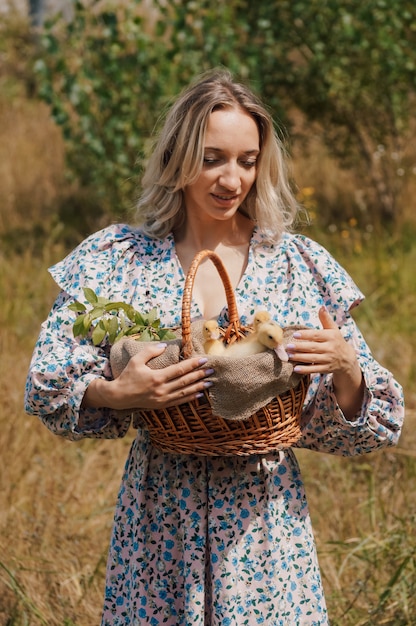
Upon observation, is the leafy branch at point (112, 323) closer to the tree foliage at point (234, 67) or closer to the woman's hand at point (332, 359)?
the woman's hand at point (332, 359)

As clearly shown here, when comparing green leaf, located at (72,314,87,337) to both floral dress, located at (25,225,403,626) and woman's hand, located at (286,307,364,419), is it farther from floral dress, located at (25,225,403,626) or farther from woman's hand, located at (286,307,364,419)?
woman's hand, located at (286,307,364,419)

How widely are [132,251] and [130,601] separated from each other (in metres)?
0.82

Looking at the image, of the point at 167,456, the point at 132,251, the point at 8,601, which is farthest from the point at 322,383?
the point at 8,601

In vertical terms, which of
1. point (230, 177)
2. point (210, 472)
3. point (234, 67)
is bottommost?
point (210, 472)

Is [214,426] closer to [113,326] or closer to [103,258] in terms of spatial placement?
[113,326]

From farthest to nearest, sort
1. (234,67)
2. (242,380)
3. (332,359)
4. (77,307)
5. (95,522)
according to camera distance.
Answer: (234,67) < (95,522) < (77,307) < (332,359) < (242,380)

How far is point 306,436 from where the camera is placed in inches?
95.7

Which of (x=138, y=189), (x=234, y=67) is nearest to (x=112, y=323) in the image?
(x=138, y=189)

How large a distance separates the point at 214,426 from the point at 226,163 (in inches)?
25.3

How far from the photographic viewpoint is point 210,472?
7.53 ft

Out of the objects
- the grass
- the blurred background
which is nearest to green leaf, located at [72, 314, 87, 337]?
the grass

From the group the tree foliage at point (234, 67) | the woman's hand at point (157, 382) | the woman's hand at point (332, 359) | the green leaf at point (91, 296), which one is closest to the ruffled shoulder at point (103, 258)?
the green leaf at point (91, 296)

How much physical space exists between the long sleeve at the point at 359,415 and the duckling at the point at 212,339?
1.13ft

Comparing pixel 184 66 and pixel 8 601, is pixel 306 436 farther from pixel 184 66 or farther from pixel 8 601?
pixel 184 66
